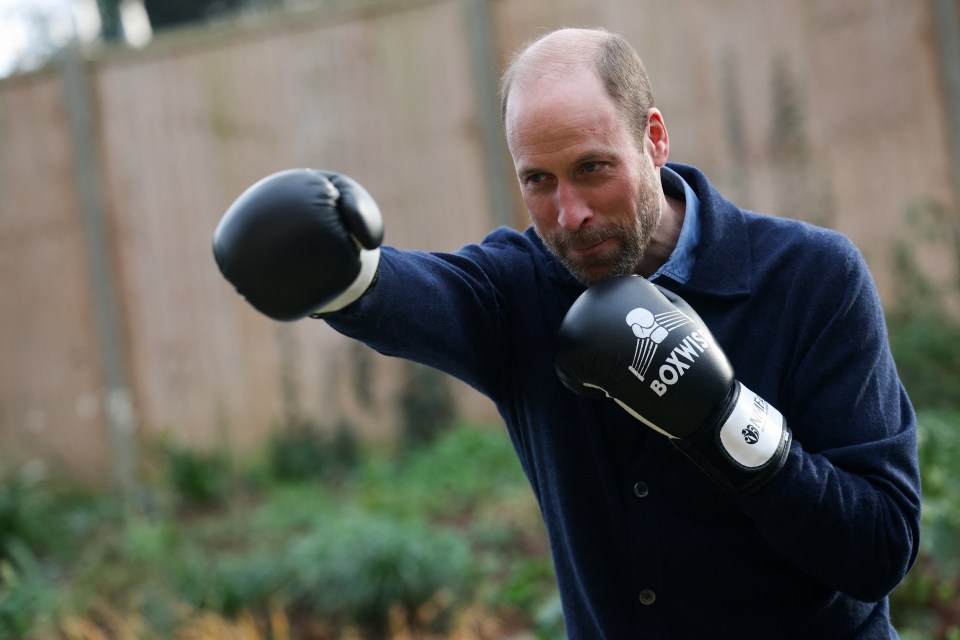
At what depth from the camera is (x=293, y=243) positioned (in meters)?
1.69

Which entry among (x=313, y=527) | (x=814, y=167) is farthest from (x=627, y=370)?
(x=814, y=167)

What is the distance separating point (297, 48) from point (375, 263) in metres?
5.15

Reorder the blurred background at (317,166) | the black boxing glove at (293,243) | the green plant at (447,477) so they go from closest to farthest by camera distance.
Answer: the black boxing glove at (293,243) → the green plant at (447,477) → the blurred background at (317,166)

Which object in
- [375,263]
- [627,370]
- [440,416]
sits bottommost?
[440,416]

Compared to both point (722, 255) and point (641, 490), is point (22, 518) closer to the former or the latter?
point (641, 490)

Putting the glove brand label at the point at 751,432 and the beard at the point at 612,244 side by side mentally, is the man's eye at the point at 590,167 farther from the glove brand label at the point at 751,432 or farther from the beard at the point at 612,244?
the glove brand label at the point at 751,432

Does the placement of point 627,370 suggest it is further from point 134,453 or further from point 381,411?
point 134,453

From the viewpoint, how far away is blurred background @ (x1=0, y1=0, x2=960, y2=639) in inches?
229

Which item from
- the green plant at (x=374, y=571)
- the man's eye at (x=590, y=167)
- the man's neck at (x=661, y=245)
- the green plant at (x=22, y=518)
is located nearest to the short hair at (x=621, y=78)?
the man's eye at (x=590, y=167)

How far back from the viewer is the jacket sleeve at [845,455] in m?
1.80

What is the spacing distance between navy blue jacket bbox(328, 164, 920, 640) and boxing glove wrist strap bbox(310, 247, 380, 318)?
0.08 ft

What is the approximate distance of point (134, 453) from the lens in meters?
6.53

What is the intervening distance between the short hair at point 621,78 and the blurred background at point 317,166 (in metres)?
3.45

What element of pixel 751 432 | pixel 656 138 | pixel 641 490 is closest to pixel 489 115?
pixel 656 138
